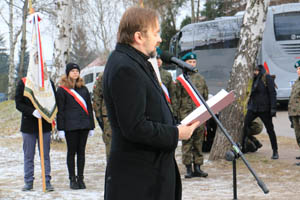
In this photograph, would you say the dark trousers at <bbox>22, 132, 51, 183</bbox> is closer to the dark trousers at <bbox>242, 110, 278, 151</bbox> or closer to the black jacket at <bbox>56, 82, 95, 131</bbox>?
the black jacket at <bbox>56, 82, 95, 131</bbox>

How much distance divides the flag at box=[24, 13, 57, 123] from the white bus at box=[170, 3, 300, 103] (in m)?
14.4

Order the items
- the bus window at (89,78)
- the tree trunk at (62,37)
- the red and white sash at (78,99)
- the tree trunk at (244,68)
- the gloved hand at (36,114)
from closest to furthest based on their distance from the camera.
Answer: the gloved hand at (36,114) < the red and white sash at (78,99) < the tree trunk at (244,68) < the tree trunk at (62,37) < the bus window at (89,78)

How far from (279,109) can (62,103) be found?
16156 millimetres

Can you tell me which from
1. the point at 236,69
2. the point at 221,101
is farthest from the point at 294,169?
the point at 221,101

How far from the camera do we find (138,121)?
105 inches

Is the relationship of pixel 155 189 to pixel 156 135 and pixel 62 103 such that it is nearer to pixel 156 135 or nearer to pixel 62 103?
pixel 156 135

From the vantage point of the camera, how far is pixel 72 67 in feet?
24.7

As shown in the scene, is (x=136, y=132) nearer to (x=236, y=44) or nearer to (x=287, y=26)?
(x=236, y=44)

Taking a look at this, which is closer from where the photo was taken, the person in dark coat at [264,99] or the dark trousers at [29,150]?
the dark trousers at [29,150]

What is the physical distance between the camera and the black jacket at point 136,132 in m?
2.68

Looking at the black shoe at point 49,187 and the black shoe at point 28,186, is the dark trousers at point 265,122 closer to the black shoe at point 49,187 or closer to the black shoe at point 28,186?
the black shoe at point 49,187

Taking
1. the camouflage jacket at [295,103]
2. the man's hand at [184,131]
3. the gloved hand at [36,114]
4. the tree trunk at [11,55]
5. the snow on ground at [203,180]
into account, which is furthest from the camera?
the tree trunk at [11,55]

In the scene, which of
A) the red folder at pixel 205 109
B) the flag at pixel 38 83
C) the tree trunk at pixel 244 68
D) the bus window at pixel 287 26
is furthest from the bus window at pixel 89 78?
the red folder at pixel 205 109

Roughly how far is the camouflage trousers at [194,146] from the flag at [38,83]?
2201 mm
